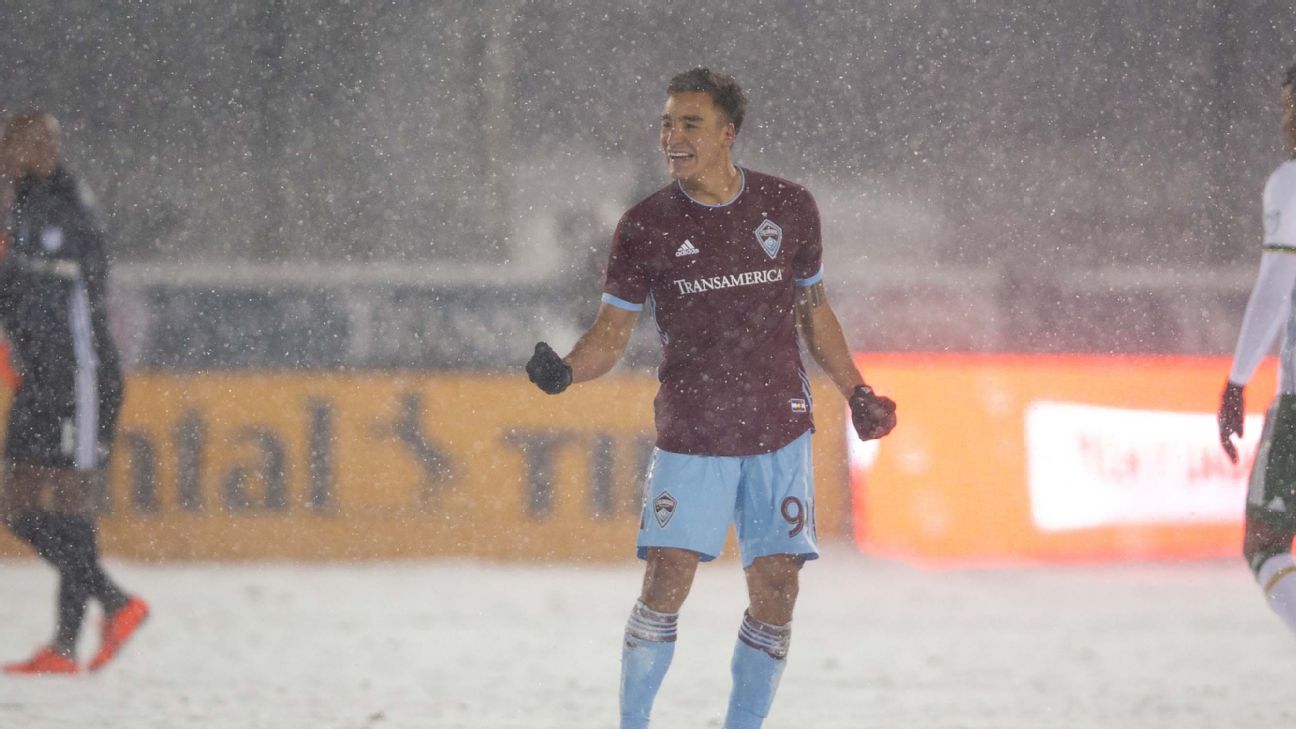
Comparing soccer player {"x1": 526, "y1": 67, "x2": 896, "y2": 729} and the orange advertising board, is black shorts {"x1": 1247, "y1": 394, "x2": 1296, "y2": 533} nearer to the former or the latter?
soccer player {"x1": 526, "y1": 67, "x2": 896, "y2": 729}

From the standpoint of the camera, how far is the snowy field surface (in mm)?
4062

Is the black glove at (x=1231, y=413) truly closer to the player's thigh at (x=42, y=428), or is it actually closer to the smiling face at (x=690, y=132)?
the smiling face at (x=690, y=132)

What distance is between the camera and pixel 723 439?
11.0ft

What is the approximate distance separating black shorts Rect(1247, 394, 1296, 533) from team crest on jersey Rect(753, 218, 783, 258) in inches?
48.0

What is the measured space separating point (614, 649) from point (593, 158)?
7.58m

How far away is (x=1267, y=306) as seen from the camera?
11.6 feet

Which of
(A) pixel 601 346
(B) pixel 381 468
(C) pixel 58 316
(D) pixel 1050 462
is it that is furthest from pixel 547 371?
(D) pixel 1050 462

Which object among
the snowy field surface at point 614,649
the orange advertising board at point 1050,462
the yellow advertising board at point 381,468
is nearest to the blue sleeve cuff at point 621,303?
the snowy field surface at point 614,649

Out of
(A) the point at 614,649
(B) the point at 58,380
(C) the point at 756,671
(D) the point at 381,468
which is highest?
(B) the point at 58,380

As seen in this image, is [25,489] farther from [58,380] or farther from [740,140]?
[740,140]

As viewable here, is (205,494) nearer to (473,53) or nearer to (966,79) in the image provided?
(473,53)

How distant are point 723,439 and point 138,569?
14.7 ft

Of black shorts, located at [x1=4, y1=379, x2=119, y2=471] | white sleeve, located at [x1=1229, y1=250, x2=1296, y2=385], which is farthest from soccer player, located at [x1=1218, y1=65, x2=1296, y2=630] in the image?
black shorts, located at [x1=4, y1=379, x2=119, y2=471]

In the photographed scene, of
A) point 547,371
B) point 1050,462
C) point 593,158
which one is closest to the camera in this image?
point 547,371
